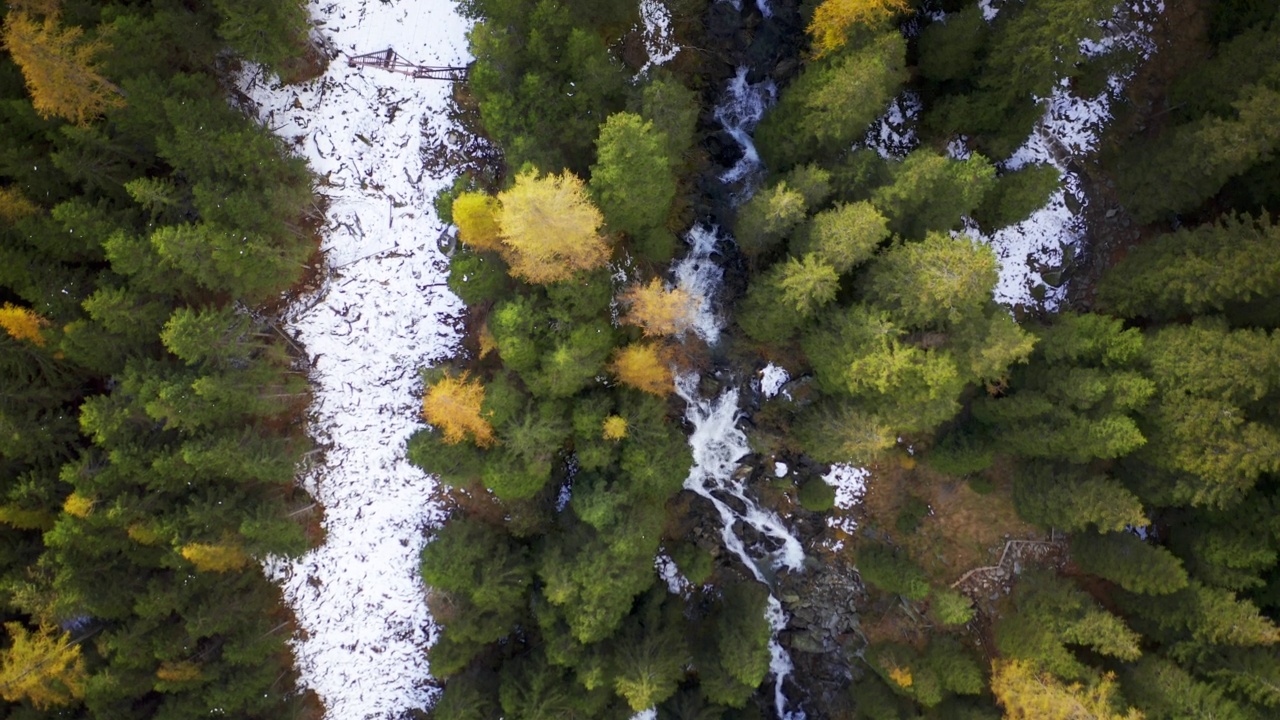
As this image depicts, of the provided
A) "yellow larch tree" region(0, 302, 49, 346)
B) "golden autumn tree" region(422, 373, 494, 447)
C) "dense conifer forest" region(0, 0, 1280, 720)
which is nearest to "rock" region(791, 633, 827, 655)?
"dense conifer forest" region(0, 0, 1280, 720)

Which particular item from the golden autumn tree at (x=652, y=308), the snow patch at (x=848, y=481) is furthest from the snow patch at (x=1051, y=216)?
the golden autumn tree at (x=652, y=308)

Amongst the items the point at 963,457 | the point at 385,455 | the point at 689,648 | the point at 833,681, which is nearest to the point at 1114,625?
the point at 963,457

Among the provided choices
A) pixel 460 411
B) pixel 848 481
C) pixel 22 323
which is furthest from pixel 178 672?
pixel 848 481

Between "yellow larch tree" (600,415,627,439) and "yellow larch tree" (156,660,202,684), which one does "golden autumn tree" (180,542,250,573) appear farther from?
"yellow larch tree" (600,415,627,439)

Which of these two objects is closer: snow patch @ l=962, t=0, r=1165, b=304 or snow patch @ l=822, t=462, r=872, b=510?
snow patch @ l=962, t=0, r=1165, b=304

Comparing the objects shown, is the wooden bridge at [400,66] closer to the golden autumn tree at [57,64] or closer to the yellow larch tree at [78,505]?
the golden autumn tree at [57,64]
